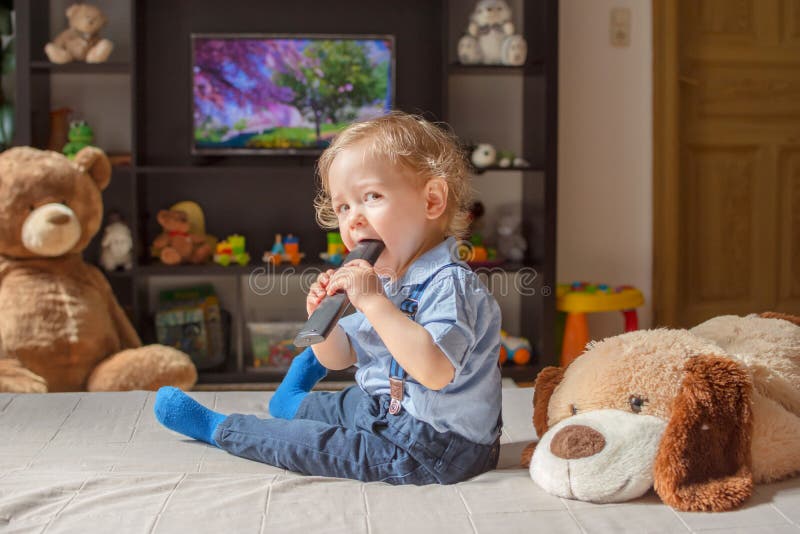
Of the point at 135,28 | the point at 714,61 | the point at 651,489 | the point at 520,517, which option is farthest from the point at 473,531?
the point at 714,61

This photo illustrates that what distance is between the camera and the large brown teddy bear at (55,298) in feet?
8.53

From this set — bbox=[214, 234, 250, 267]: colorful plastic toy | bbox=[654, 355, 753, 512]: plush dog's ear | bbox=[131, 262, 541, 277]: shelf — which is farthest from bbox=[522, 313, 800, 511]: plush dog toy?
bbox=[214, 234, 250, 267]: colorful plastic toy

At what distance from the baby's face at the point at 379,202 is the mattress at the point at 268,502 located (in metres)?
0.35

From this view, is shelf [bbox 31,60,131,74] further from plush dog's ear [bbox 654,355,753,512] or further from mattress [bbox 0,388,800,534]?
plush dog's ear [bbox 654,355,753,512]

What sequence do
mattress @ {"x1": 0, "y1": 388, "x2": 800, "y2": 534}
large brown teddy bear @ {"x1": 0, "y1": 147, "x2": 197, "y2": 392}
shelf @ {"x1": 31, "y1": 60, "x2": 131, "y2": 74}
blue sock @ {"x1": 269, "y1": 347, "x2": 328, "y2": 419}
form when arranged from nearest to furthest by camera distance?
mattress @ {"x1": 0, "y1": 388, "x2": 800, "y2": 534} < blue sock @ {"x1": 269, "y1": 347, "x2": 328, "y2": 419} < large brown teddy bear @ {"x1": 0, "y1": 147, "x2": 197, "y2": 392} < shelf @ {"x1": 31, "y1": 60, "x2": 131, "y2": 74}

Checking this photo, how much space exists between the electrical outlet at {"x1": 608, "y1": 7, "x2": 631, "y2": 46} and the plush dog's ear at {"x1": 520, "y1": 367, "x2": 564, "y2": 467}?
2448 millimetres

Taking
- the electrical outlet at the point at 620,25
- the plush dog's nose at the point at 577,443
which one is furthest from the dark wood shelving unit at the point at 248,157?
the plush dog's nose at the point at 577,443

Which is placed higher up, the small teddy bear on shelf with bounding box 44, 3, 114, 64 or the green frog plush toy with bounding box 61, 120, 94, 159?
the small teddy bear on shelf with bounding box 44, 3, 114, 64

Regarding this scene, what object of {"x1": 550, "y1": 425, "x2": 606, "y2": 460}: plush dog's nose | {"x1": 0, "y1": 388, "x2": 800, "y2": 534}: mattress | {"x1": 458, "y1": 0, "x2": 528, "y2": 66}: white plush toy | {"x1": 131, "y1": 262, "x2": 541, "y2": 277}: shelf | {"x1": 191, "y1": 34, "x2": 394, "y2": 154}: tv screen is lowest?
→ {"x1": 0, "y1": 388, "x2": 800, "y2": 534}: mattress

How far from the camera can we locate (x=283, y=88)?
3.36 m

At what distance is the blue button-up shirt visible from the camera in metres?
1.28

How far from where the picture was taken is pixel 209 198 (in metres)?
3.58

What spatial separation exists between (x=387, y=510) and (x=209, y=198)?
2.60 m

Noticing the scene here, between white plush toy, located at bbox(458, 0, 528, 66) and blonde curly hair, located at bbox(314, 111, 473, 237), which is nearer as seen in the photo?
blonde curly hair, located at bbox(314, 111, 473, 237)
